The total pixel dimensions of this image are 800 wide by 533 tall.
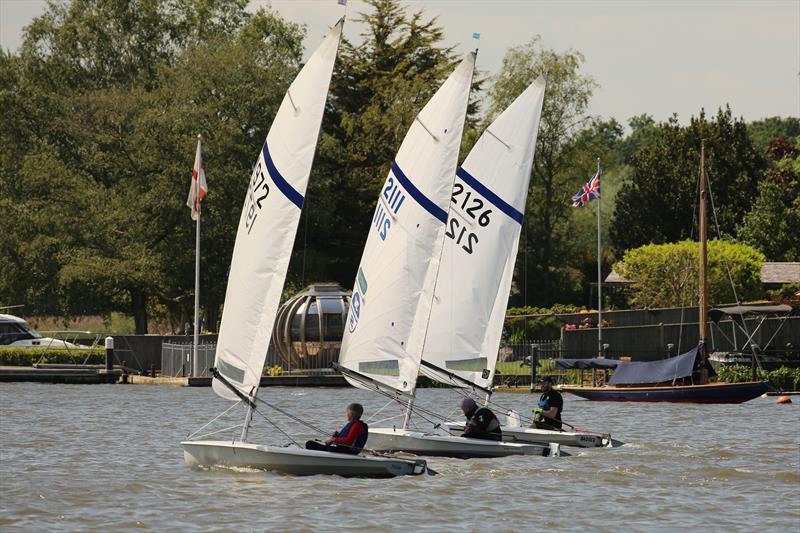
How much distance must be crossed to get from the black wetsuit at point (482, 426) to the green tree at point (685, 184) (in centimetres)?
5313

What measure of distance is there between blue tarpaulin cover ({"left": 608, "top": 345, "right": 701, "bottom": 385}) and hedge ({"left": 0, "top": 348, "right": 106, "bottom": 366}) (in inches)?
955

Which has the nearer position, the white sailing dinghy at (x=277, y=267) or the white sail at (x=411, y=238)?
the white sailing dinghy at (x=277, y=267)

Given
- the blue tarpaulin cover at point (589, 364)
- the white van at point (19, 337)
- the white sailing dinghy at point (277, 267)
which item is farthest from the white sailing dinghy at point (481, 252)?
the white van at point (19, 337)

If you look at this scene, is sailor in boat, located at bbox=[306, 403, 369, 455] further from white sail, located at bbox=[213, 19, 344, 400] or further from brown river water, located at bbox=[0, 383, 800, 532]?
white sail, located at bbox=[213, 19, 344, 400]

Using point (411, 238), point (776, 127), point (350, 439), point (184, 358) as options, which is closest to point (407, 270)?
point (411, 238)

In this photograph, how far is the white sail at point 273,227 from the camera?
23094 mm

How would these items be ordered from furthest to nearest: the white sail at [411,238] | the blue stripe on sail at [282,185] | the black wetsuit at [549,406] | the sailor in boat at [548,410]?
the black wetsuit at [549,406] → the sailor in boat at [548,410] → the white sail at [411,238] → the blue stripe on sail at [282,185]

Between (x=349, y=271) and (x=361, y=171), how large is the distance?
5.41 m

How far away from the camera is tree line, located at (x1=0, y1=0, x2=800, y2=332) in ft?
228

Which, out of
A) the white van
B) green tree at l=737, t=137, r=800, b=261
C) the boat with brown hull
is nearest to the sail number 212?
the boat with brown hull

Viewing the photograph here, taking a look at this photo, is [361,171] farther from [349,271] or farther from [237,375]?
[237,375]

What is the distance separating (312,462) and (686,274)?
42.3 metres

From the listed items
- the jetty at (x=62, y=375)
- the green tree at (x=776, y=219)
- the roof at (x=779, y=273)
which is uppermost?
the green tree at (x=776, y=219)

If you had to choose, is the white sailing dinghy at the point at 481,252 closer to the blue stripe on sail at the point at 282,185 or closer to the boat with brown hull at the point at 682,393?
the blue stripe on sail at the point at 282,185
